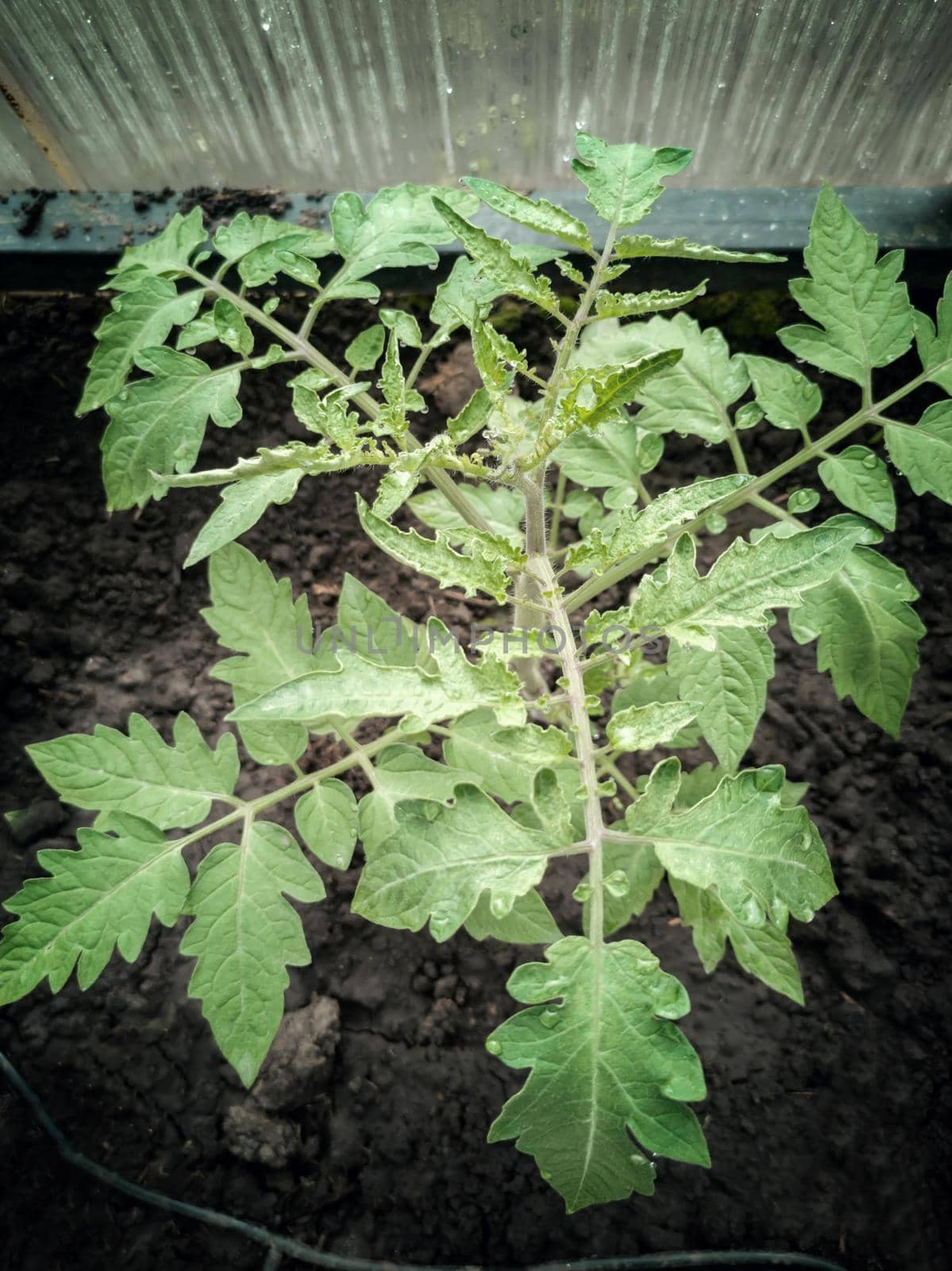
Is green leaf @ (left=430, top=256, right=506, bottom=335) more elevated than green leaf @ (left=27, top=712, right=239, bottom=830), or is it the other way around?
green leaf @ (left=430, top=256, right=506, bottom=335)

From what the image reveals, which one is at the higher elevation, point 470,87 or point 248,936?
point 470,87

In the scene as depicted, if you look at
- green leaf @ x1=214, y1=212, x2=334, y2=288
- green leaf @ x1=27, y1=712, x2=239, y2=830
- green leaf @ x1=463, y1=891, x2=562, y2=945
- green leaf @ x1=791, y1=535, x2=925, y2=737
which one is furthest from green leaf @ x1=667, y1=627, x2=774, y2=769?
green leaf @ x1=214, y1=212, x2=334, y2=288

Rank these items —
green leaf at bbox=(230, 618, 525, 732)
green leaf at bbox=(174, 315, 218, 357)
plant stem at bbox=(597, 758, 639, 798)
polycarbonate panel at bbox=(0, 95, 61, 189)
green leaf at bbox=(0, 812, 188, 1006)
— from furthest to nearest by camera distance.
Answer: polycarbonate panel at bbox=(0, 95, 61, 189) < plant stem at bbox=(597, 758, 639, 798) < green leaf at bbox=(174, 315, 218, 357) < green leaf at bbox=(0, 812, 188, 1006) < green leaf at bbox=(230, 618, 525, 732)

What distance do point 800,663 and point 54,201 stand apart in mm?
1798

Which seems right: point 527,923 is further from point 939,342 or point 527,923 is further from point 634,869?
point 939,342

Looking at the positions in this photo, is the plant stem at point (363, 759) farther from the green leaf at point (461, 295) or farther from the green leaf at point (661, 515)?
the green leaf at point (461, 295)

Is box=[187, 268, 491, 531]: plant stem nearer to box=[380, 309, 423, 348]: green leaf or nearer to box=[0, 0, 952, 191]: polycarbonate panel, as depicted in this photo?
box=[380, 309, 423, 348]: green leaf

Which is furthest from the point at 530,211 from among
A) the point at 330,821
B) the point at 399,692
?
the point at 330,821

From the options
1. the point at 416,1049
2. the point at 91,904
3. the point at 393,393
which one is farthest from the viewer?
the point at 416,1049

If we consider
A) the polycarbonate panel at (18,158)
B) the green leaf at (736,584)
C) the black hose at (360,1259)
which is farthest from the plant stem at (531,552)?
the polycarbonate panel at (18,158)

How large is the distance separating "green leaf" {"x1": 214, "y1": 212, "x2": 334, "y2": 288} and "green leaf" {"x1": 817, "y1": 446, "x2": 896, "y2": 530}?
80 cm

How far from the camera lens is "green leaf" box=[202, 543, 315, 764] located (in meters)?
1.27

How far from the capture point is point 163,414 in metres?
1.17

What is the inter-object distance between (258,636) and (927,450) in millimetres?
986
